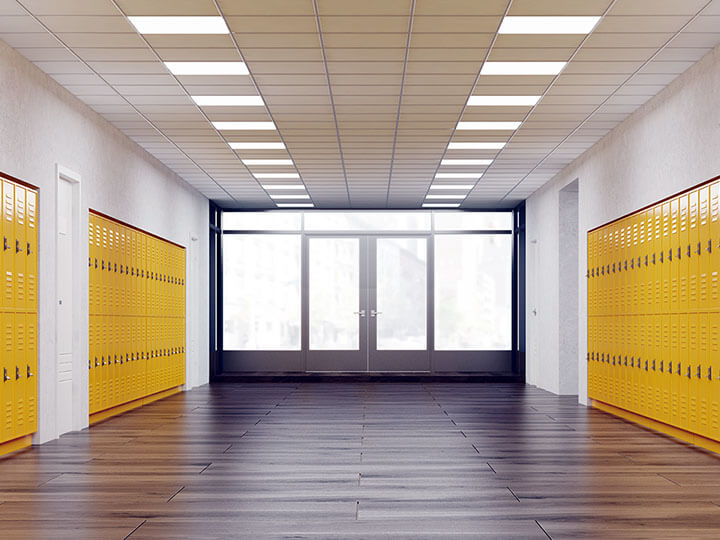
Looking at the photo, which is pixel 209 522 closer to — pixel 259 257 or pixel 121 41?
pixel 121 41

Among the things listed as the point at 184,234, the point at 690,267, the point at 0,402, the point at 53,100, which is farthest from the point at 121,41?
the point at 184,234

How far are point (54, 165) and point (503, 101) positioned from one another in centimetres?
398

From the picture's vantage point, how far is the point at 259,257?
50.6ft

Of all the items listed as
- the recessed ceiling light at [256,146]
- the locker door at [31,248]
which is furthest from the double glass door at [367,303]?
the locker door at [31,248]

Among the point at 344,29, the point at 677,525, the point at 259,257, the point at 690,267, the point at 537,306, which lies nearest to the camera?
the point at 677,525

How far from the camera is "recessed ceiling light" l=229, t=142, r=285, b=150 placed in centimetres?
980

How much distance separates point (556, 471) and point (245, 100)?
431 centimetres

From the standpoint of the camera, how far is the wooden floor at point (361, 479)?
13.2 ft

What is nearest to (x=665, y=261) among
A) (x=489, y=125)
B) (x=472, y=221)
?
(x=489, y=125)

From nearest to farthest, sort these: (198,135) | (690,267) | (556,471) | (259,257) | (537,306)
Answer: (556,471)
(690,267)
(198,135)
(537,306)
(259,257)

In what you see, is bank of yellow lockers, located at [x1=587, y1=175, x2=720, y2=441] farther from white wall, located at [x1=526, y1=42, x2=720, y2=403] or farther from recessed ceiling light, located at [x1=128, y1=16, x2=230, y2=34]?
recessed ceiling light, located at [x1=128, y1=16, x2=230, y2=34]

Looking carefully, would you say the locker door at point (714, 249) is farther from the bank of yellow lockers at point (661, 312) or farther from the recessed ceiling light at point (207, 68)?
the recessed ceiling light at point (207, 68)

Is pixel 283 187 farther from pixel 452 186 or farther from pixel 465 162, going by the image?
pixel 465 162

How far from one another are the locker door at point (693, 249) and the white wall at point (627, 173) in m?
0.18
